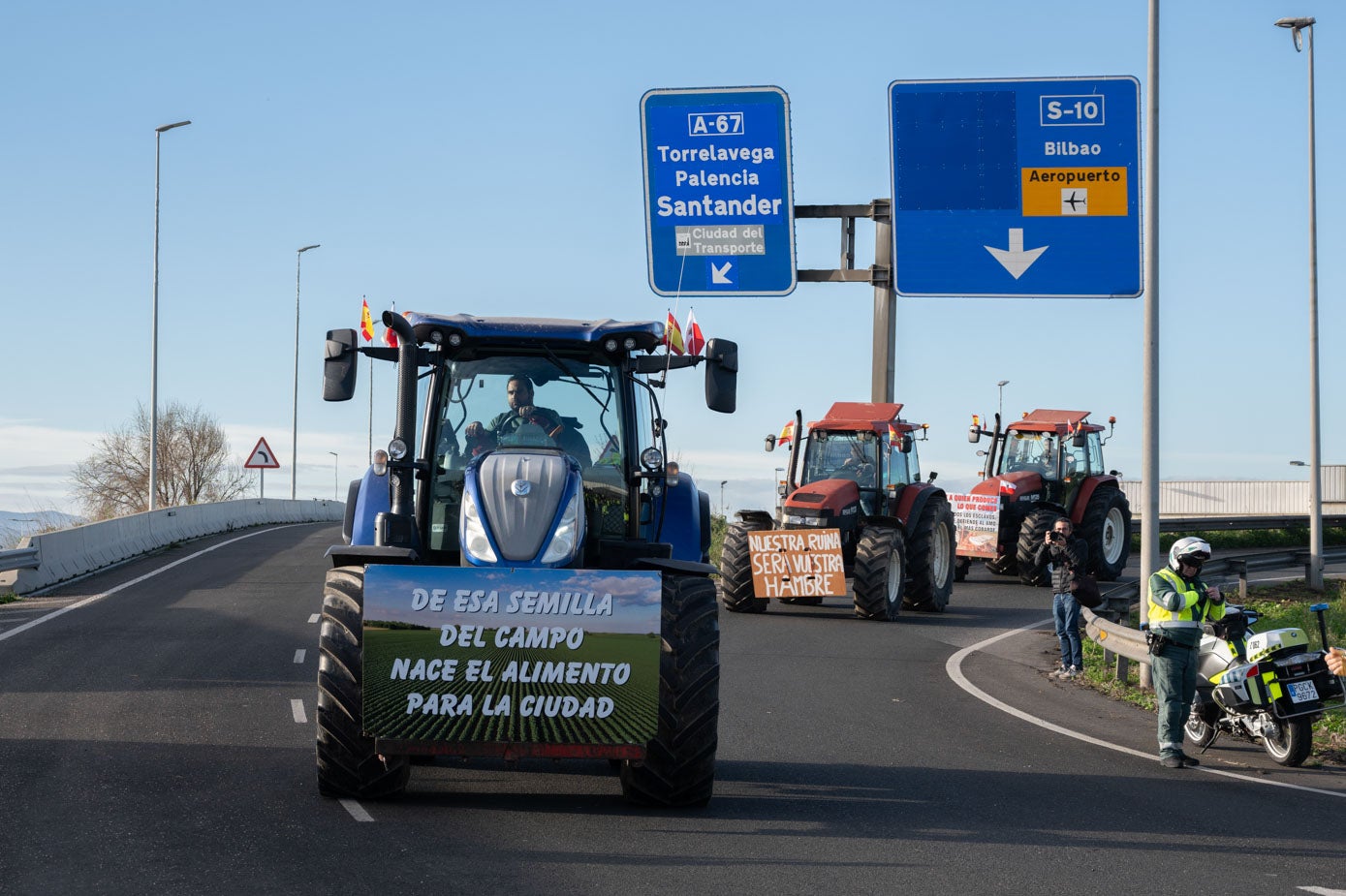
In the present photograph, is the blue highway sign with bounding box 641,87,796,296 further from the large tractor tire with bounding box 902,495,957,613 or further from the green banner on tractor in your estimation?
the green banner on tractor

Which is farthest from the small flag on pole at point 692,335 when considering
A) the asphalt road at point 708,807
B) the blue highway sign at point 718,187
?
the asphalt road at point 708,807

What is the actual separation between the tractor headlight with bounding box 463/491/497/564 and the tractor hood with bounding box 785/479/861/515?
1408 cm

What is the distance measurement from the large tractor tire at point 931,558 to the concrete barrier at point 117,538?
35.4 feet

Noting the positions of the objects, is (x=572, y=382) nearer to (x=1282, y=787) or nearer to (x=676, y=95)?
(x=1282, y=787)

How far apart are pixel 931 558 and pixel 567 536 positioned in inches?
607

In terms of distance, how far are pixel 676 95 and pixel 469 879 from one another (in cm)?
1621

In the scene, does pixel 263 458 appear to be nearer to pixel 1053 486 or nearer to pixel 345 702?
pixel 1053 486

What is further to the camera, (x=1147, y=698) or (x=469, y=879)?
(x=1147, y=698)

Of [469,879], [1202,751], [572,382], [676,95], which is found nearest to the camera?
[469,879]

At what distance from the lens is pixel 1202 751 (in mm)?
12609

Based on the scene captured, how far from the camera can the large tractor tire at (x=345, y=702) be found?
28.9 feet

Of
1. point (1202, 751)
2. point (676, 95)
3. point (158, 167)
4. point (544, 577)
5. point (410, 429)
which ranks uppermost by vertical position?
point (158, 167)

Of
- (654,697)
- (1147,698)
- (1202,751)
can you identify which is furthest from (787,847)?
(1147,698)

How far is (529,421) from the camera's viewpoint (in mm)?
9867
